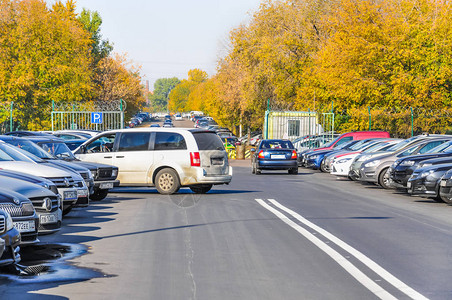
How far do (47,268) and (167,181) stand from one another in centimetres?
1166

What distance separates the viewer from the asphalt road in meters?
7.54

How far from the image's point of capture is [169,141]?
67.5 feet

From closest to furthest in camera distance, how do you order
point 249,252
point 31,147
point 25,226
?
point 25,226
point 249,252
point 31,147

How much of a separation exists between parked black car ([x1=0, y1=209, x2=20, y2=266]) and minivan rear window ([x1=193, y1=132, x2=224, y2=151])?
12.2 meters

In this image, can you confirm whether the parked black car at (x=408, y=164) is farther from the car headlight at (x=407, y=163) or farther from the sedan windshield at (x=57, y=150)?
the sedan windshield at (x=57, y=150)

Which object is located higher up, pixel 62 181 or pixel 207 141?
pixel 207 141

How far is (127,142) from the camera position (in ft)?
A: 68.7

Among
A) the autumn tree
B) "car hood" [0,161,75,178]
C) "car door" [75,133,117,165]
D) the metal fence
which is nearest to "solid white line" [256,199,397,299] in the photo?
"car hood" [0,161,75,178]

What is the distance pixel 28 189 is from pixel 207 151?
961 centimetres

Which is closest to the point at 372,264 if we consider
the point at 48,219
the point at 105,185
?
the point at 48,219

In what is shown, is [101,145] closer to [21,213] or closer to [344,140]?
[21,213]

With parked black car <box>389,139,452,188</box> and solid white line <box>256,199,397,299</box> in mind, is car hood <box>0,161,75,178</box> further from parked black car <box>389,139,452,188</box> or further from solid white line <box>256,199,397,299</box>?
parked black car <box>389,139,452,188</box>

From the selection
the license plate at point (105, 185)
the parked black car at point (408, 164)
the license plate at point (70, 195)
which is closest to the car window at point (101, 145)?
the license plate at point (105, 185)

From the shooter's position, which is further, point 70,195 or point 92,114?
point 92,114
